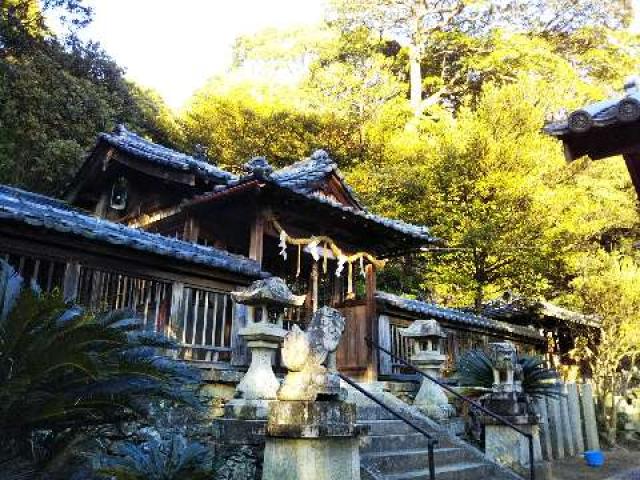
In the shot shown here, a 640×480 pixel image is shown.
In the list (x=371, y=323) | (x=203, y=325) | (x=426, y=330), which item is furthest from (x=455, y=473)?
(x=203, y=325)

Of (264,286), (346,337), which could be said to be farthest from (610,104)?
(346,337)

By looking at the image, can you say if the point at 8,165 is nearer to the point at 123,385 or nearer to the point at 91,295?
the point at 91,295

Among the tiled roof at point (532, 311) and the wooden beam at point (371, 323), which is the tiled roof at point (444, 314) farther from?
the tiled roof at point (532, 311)

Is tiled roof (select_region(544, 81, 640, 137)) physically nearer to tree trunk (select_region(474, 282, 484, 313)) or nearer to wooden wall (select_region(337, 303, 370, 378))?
wooden wall (select_region(337, 303, 370, 378))

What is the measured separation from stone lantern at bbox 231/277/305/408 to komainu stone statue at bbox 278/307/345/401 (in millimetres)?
1333

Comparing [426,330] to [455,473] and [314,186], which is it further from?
[314,186]

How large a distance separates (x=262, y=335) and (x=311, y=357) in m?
1.70

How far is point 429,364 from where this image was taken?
37.5ft

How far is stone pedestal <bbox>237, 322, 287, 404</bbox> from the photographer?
752 cm

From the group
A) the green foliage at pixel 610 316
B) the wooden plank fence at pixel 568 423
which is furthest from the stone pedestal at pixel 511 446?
the green foliage at pixel 610 316

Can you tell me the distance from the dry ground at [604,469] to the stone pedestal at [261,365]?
673 centimetres

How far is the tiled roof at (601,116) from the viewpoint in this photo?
502 centimetres

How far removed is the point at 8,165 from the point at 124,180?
17.7ft

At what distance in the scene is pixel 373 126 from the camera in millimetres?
25234
